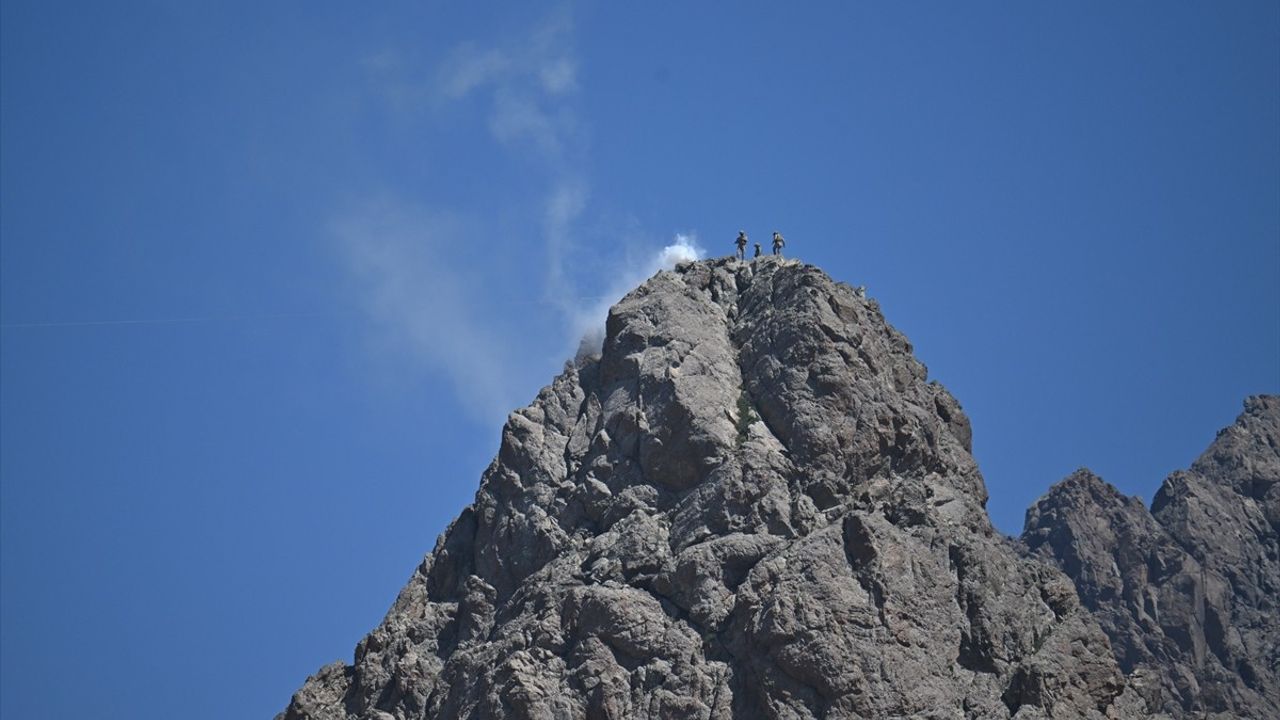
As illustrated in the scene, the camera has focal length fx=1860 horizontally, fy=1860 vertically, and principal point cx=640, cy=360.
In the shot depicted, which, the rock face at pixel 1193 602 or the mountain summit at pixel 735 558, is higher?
the rock face at pixel 1193 602

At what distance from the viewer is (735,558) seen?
110562 millimetres

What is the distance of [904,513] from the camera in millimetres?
113250

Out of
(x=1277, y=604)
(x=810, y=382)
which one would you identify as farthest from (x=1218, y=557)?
(x=810, y=382)

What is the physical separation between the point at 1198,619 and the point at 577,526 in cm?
8995

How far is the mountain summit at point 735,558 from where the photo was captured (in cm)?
10444

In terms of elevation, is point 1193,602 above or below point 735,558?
above

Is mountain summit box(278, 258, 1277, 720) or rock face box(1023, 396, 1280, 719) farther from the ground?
rock face box(1023, 396, 1280, 719)

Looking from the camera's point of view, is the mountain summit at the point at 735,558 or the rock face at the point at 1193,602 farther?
the rock face at the point at 1193,602

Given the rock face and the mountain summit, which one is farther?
the rock face

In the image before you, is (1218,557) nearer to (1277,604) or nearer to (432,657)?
(1277,604)

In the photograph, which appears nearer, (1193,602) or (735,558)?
(735,558)

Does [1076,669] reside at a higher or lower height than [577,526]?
lower

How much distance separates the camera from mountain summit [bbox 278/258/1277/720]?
10444cm

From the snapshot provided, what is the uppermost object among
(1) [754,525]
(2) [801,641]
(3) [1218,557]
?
(3) [1218,557]
